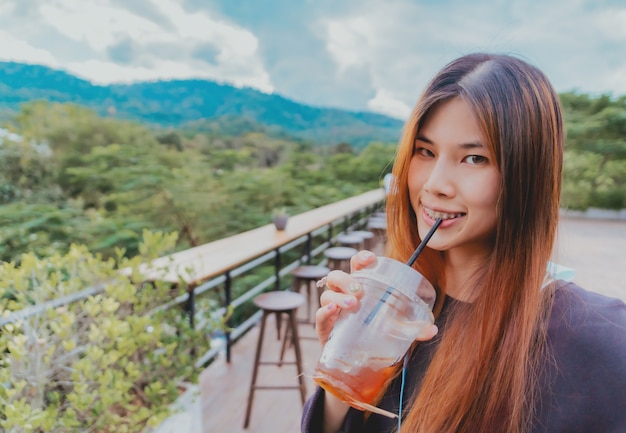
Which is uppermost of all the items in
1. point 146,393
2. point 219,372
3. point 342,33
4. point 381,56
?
point 342,33

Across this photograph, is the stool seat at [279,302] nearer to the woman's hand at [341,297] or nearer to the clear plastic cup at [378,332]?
→ the woman's hand at [341,297]

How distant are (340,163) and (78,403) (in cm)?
1299

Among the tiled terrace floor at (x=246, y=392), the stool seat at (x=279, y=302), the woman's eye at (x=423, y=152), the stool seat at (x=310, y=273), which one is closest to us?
the woman's eye at (x=423, y=152)

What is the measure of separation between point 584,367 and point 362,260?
0.36 metres

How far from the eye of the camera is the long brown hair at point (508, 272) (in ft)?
2.00

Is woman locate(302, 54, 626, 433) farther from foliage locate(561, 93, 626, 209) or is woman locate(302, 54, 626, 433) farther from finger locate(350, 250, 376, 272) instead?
foliage locate(561, 93, 626, 209)

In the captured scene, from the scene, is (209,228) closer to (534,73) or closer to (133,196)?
(133,196)

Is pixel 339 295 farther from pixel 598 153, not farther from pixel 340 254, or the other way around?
pixel 598 153

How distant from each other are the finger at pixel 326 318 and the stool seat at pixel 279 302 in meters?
1.63

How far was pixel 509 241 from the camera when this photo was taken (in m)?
0.66

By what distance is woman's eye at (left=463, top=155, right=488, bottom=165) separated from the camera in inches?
25.6

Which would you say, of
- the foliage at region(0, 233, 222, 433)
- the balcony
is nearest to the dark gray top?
the balcony

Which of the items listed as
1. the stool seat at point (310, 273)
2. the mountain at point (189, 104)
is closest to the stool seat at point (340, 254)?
the stool seat at point (310, 273)

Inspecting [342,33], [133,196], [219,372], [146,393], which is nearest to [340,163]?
[342,33]
